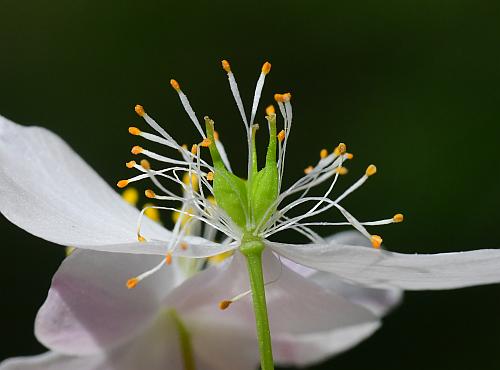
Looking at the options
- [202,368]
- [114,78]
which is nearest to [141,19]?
[114,78]

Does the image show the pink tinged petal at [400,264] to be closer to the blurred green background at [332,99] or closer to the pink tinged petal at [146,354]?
the pink tinged petal at [146,354]

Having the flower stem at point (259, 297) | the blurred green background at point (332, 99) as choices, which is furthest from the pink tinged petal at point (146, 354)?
the blurred green background at point (332, 99)

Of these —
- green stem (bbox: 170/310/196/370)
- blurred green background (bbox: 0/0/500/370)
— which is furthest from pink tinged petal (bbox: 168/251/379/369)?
blurred green background (bbox: 0/0/500/370)

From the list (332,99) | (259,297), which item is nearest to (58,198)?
(259,297)

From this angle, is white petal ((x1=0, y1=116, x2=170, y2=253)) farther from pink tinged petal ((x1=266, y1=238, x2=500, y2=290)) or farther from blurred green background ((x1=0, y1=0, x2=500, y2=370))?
blurred green background ((x1=0, y1=0, x2=500, y2=370))

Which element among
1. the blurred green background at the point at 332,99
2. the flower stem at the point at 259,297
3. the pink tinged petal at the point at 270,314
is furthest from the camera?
the blurred green background at the point at 332,99

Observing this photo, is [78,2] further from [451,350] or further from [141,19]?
[451,350]
